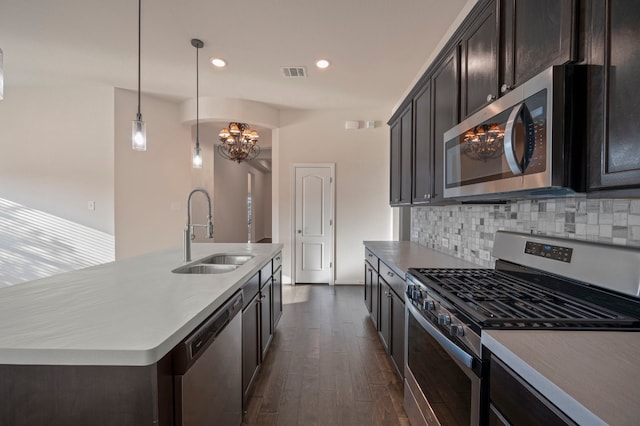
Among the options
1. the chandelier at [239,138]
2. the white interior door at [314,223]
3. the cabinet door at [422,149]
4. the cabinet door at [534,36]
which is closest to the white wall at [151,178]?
the chandelier at [239,138]

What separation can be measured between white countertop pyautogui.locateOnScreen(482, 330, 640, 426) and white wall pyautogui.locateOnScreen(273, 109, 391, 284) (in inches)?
162

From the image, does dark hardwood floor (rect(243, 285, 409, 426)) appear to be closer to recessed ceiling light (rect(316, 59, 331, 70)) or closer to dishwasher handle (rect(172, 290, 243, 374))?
dishwasher handle (rect(172, 290, 243, 374))

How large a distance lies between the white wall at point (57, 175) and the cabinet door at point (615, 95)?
16.3 ft

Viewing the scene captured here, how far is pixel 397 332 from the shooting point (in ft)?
7.00

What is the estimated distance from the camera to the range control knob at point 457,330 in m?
1.08

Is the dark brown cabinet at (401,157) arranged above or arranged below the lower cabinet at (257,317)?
above

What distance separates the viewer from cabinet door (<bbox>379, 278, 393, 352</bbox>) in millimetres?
2363

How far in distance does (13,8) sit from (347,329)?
164 inches

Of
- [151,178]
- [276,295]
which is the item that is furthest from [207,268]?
[151,178]

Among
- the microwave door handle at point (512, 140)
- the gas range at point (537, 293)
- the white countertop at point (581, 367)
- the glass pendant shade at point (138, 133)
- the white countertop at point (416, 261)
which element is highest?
the glass pendant shade at point (138, 133)

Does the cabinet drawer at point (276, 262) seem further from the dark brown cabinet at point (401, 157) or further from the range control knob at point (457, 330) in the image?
the range control knob at point (457, 330)

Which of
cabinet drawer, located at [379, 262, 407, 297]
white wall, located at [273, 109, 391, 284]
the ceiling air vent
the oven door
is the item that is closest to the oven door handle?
the oven door

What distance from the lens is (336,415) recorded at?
1889mm

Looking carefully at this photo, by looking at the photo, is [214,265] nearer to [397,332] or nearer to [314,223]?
[397,332]
